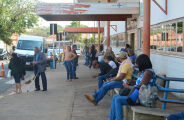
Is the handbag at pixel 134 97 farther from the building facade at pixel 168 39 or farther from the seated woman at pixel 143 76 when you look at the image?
the building facade at pixel 168 39

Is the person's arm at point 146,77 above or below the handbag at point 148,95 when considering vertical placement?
above

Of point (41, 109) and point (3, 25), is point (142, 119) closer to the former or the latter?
point (41, 109)

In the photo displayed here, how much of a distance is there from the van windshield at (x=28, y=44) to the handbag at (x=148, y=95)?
1843 centimetres

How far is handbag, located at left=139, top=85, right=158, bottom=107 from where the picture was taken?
5.20 metres

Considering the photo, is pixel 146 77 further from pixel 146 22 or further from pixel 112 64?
pixel 146 22

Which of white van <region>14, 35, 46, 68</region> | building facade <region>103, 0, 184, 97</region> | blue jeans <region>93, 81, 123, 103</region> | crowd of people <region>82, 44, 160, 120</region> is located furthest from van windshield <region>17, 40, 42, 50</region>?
blue jeans <region>93, 81, 123, 103</region>

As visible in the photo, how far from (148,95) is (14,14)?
35797 millimetres

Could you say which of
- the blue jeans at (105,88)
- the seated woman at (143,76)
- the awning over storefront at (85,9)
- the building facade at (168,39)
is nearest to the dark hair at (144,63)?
the seated woman at (143,76)

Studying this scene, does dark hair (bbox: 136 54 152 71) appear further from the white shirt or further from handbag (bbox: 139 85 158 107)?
the white shirt

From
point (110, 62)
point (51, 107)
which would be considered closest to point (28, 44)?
point (110, 62)

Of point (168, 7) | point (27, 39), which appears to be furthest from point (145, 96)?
point (27, 39)

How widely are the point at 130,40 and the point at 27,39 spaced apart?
30.1 feet

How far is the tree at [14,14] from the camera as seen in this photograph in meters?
37.3

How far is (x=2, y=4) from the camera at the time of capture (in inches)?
1448
